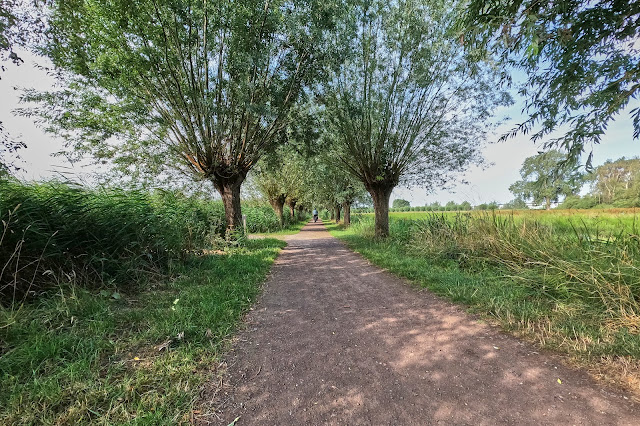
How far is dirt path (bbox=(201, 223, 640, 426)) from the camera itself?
5.67 ft

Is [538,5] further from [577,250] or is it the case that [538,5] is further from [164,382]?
[164,382]

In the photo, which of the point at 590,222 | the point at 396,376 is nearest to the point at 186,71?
the point at 396,376

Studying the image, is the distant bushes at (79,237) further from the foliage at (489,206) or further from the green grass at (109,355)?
the foliage at (489,206)

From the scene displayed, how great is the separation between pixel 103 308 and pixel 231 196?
697cm

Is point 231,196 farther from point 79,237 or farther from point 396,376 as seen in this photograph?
point 396,376

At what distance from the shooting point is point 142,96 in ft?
24.7

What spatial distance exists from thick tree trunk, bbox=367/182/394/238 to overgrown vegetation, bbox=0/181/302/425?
6.37 metres

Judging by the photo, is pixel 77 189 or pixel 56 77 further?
pixel 56 77

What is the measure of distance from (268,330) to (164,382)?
1244 millimetres

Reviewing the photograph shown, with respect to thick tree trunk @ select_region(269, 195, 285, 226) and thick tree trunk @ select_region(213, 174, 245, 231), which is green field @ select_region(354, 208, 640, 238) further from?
thick tree trunk @ select_region(269, 195, 285, 226)

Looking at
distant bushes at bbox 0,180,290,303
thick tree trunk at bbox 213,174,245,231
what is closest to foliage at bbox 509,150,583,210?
distant bushes at bbox 0,180,290,303

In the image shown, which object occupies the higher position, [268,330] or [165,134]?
[165,134]

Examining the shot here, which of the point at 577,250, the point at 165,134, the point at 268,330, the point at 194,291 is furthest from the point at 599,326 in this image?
the point at 165,134

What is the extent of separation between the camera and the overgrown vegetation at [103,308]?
1.74m
